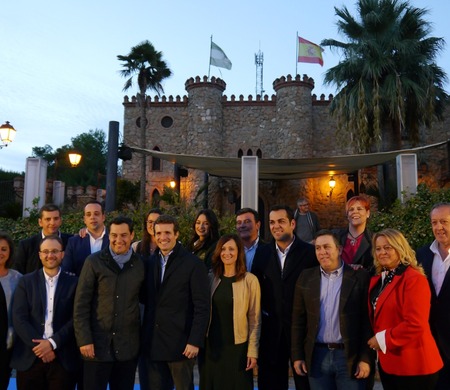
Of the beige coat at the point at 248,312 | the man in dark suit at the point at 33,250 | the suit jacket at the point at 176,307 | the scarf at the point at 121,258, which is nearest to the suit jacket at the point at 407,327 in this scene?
the beige coat at the point at 248,312

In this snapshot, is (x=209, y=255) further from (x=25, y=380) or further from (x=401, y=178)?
(x=401, y=178)

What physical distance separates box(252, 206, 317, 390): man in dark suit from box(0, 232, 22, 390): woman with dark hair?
6.10ft

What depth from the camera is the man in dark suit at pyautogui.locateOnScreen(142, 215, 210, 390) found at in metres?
3.07

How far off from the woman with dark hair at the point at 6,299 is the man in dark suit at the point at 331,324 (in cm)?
207

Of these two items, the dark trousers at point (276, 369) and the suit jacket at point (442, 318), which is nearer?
the suit jacket at point (442, 318)

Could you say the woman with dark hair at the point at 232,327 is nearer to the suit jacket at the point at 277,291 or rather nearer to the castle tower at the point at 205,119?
the suit jacket at the point at 277,291

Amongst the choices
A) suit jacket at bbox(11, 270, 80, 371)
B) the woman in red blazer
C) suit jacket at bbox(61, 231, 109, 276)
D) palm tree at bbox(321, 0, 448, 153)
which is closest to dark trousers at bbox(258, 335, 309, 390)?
the woman in red blazer

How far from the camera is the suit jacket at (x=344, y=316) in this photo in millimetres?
2854

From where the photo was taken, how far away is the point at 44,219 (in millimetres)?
4086

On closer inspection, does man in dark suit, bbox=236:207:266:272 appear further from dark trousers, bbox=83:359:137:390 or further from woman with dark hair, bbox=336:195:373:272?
dark trousers, bbox=83:359:137:390

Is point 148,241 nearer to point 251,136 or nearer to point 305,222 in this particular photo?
point 305,222

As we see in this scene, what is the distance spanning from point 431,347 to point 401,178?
20.3 feet

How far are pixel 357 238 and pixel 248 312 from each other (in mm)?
1146

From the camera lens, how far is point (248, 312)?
3238 mm
